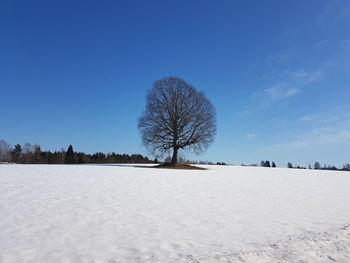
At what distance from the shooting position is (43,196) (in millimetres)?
7766

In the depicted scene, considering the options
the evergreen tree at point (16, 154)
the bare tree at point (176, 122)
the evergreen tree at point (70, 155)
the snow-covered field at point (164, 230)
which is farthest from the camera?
the evergreen tree at point (16, 154)

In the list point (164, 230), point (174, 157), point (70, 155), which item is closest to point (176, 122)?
point (174, 157)

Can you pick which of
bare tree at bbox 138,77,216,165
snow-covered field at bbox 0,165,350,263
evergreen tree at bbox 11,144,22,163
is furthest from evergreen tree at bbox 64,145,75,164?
snow-covered field at bbox 0,165,350,263

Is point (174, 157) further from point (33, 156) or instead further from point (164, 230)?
point (33, 156)

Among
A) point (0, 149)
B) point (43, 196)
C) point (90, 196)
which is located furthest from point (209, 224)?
point (0, 149)

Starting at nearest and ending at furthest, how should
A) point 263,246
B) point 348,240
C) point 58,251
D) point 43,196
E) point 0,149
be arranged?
1. point 58,251
2. point 263,246
3. point 348,240
4. point 43,196
5. point 0,149

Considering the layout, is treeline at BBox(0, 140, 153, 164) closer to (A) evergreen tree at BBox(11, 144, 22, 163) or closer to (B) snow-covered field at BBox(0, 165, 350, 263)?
(A) evergreen tree at BBox(11, 144, 22, 163)

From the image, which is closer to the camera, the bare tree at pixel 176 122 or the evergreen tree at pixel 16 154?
the bare tree at pixel 176 122

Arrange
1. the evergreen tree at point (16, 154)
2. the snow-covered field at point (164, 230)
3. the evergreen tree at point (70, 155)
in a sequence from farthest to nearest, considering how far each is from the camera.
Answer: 1. the evergreen tree at point (16, 154)
2. the evergreen tree at point (70, 155)
3. the snow-covered field at point (164, 230)

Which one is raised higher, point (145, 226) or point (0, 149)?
point (0, 149)

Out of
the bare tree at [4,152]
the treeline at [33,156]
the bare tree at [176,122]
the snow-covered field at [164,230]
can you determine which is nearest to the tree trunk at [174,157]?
the bare tree at [176,122]

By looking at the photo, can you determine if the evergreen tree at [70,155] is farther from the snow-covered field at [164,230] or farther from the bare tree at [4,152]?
the snow-covered field at [164,230]

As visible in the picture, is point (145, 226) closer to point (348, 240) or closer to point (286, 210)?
point (348, 240)

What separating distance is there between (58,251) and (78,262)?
635 mm
